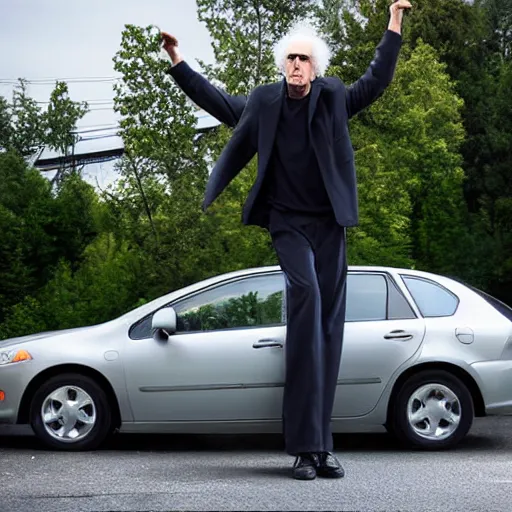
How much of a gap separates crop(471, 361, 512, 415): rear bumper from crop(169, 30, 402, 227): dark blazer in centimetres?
281

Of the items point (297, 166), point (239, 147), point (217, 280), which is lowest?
point (217, 280)

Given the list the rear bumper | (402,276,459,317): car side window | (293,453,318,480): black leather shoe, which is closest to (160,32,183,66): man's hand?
(293,453,318,480): black leather shoe

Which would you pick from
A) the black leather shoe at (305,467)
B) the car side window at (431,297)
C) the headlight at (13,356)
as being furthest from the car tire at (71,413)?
the black leather shoe at (305,467)

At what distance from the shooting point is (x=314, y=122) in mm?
6164

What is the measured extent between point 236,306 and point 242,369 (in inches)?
20.5

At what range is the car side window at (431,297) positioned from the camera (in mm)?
8828

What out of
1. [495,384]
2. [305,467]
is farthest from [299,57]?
[495,384]

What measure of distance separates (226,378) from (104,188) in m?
18.0

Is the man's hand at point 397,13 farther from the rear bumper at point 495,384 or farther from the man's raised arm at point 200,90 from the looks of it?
the rear bumper at point 495,384

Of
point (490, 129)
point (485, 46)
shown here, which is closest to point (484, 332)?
point (490, 129)

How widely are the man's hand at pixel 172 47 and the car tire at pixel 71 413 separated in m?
3.02

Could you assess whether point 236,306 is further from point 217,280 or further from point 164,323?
point 164,323

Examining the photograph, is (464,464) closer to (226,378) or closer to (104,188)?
(226,378)

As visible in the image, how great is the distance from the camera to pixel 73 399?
339 inches
